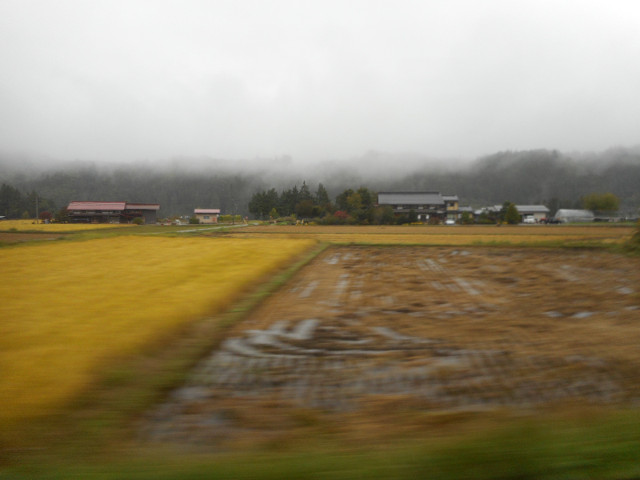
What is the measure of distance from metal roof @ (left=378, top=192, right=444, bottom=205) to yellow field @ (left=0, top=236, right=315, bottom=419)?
88743mm

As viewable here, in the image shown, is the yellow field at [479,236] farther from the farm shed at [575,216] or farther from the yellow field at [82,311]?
the farm shed at [575,216]

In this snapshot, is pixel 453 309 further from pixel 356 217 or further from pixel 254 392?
pixel 356 217

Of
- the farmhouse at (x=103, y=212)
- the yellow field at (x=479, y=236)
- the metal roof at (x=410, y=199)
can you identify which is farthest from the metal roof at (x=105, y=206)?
the metal roof at (x=410, y=199)

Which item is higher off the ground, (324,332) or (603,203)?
(603,203)

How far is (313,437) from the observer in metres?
3.09

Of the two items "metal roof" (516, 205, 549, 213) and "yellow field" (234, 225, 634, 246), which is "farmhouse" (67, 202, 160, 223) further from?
"metal roof" (516, 205, 549, 213)

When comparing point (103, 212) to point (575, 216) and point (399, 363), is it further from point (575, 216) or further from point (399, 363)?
point (575, 216)

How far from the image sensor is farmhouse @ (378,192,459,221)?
96.0m

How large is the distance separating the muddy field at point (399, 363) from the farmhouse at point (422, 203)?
3384 inches

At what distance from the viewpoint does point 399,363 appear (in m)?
4.79

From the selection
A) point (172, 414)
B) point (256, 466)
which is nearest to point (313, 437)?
point (256, 466)

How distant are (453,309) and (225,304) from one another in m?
4.59

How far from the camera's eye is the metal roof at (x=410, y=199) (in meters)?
98.4

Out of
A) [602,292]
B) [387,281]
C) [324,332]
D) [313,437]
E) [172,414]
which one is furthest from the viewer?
[387,281]
